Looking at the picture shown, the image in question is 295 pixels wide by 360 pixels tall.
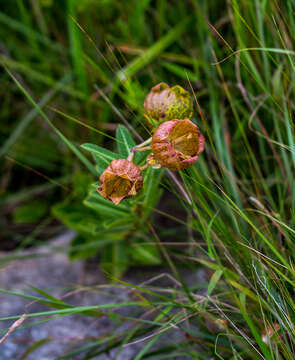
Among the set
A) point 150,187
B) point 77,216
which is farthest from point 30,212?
point 150,187

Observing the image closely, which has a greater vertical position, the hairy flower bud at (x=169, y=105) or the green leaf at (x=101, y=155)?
the hairy flower bud at (x=169, y=105)

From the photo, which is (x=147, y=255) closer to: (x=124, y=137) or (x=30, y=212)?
(x=124, y=137)

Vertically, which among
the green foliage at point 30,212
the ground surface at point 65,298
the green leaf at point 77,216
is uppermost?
the green leaf at point 77,216

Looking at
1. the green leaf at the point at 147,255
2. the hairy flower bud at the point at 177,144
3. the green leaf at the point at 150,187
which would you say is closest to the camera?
the hairy flower bud at the point at 177,144

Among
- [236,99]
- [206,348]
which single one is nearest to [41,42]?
[236,99]

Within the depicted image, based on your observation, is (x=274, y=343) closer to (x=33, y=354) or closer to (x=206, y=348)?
(x=206, y=348)

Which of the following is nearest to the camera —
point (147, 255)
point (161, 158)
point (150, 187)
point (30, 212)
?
point (161, 158)

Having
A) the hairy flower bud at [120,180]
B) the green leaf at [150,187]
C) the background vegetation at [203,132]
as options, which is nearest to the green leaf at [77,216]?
the background vegetation at [203,132]

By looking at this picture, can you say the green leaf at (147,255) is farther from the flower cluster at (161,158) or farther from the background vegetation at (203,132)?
the flower cluster at (161,158)
